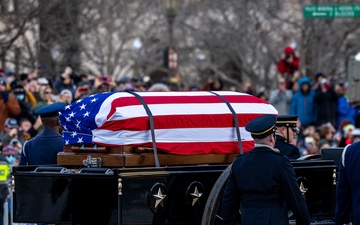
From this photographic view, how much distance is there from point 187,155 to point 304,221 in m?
1.79

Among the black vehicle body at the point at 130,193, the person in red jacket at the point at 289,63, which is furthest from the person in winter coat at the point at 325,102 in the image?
the black vehicle body at the point at 130,193

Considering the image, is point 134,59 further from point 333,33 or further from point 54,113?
point 54,113

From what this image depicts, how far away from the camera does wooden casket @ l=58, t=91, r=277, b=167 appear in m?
9.78

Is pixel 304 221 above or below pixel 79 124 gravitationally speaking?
below

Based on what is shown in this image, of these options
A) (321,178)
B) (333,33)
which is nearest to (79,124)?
(321,178)

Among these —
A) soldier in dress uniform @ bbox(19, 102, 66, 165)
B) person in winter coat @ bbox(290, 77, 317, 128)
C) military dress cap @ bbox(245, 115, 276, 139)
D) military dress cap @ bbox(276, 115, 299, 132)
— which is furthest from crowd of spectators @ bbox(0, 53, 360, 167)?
military dress cap @ bbox(245, 115, 276, 139)

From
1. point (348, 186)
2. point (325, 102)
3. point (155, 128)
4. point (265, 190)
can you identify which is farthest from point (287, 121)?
point (325, 102)

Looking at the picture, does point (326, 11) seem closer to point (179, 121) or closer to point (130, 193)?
point (179, 121)

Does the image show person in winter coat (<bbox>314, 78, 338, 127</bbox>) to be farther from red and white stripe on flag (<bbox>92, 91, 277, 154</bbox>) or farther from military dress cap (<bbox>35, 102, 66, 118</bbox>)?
red and white stripe on flag (<bbox>92, 91, 277, 154</bbox>)

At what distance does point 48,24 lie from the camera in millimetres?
22328

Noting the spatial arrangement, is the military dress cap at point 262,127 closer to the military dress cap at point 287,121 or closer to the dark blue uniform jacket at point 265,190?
the dark blue uniform jacket at point 265,190

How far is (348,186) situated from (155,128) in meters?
1.85

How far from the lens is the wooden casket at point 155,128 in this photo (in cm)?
978

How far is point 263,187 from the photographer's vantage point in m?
8.68
